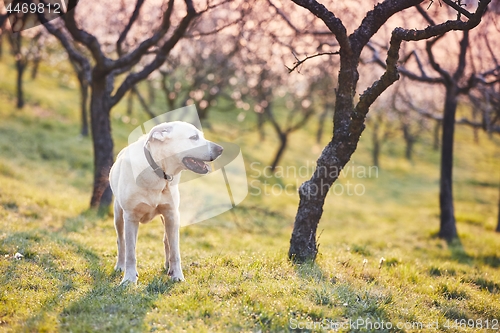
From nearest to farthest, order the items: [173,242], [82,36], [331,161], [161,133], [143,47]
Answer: [161,133] → [173,242] → [331,161] → [82,36] → [143,47]

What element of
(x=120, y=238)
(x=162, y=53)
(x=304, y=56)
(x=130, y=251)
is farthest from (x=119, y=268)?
(x=304, y=56)

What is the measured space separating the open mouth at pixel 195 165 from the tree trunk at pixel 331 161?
5.81ft

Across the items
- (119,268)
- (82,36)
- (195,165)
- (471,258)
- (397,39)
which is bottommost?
(471,258)

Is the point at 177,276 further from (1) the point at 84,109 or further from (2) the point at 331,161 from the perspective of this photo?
(1) the point at 84,109

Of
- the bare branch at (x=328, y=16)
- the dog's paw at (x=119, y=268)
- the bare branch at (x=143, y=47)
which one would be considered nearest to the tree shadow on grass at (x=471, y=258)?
the bare branch at (x=328, y=16)

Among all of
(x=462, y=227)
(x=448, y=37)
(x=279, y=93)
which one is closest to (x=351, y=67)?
(x=448, y=37)

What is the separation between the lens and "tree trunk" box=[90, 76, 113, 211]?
10172mm

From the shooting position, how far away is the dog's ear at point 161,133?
515cm

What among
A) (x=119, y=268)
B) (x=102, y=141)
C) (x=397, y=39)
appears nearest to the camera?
(x=397, y=39)

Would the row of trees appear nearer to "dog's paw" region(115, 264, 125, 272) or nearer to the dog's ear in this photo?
the dog's ear

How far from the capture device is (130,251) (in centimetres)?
545

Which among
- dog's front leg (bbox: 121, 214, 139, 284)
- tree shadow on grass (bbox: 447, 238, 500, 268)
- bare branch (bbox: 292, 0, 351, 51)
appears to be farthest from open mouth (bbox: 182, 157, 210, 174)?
tree shadow on grass (bbox: 447, 238, 500, 268)

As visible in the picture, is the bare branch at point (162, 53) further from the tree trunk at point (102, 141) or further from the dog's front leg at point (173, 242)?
the dog's front leg at point (173, 242)

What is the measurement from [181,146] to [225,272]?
1656 millimetres
